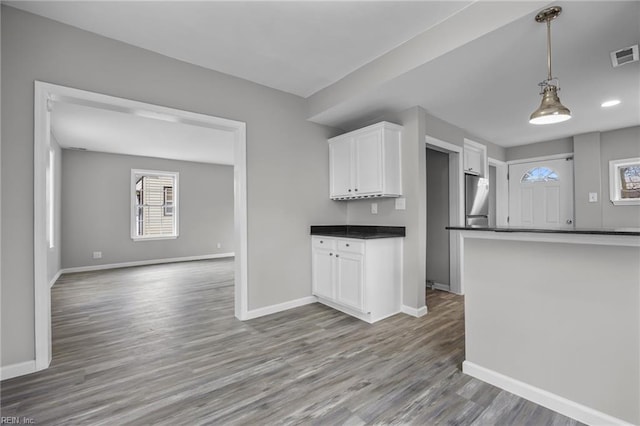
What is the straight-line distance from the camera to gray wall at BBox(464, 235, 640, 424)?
4.93 ft

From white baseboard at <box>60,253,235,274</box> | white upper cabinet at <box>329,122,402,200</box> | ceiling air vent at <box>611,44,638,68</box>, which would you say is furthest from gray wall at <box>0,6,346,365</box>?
white baseboard at <box>60,253,235,274</box>

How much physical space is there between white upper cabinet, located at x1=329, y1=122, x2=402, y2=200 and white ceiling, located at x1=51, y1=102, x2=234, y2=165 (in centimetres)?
219

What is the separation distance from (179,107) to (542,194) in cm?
587

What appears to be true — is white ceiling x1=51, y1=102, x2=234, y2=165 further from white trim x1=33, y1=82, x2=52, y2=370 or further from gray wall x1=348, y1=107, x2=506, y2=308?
gray wall x1=348, y1=107, x2=506, y2=308

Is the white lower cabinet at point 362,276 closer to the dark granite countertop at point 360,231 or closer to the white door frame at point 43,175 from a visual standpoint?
the dark granite countertop at point 360,231

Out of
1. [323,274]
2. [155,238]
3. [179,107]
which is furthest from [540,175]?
[155,238]

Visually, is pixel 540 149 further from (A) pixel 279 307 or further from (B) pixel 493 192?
(A) pixel 279 307

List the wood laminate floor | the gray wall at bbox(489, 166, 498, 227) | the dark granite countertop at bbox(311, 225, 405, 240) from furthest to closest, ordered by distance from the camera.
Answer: the gray wall at bbox(489, 166, 498, 227) < the dark granite countertop at bbox(311, 225, 405, 240) < the wood laminate floor

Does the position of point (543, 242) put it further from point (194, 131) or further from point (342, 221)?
point (194, 131)

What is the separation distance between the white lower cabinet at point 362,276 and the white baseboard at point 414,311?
0.27ft

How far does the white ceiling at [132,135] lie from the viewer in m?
4.25

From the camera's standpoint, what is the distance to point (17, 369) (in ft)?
6.84

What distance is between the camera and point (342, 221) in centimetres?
421

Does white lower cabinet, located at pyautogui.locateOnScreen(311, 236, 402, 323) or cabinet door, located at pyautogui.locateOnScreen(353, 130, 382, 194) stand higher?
cabinet door, located at pyautogui.locateOnScreen(353, 130, 382, 194)
